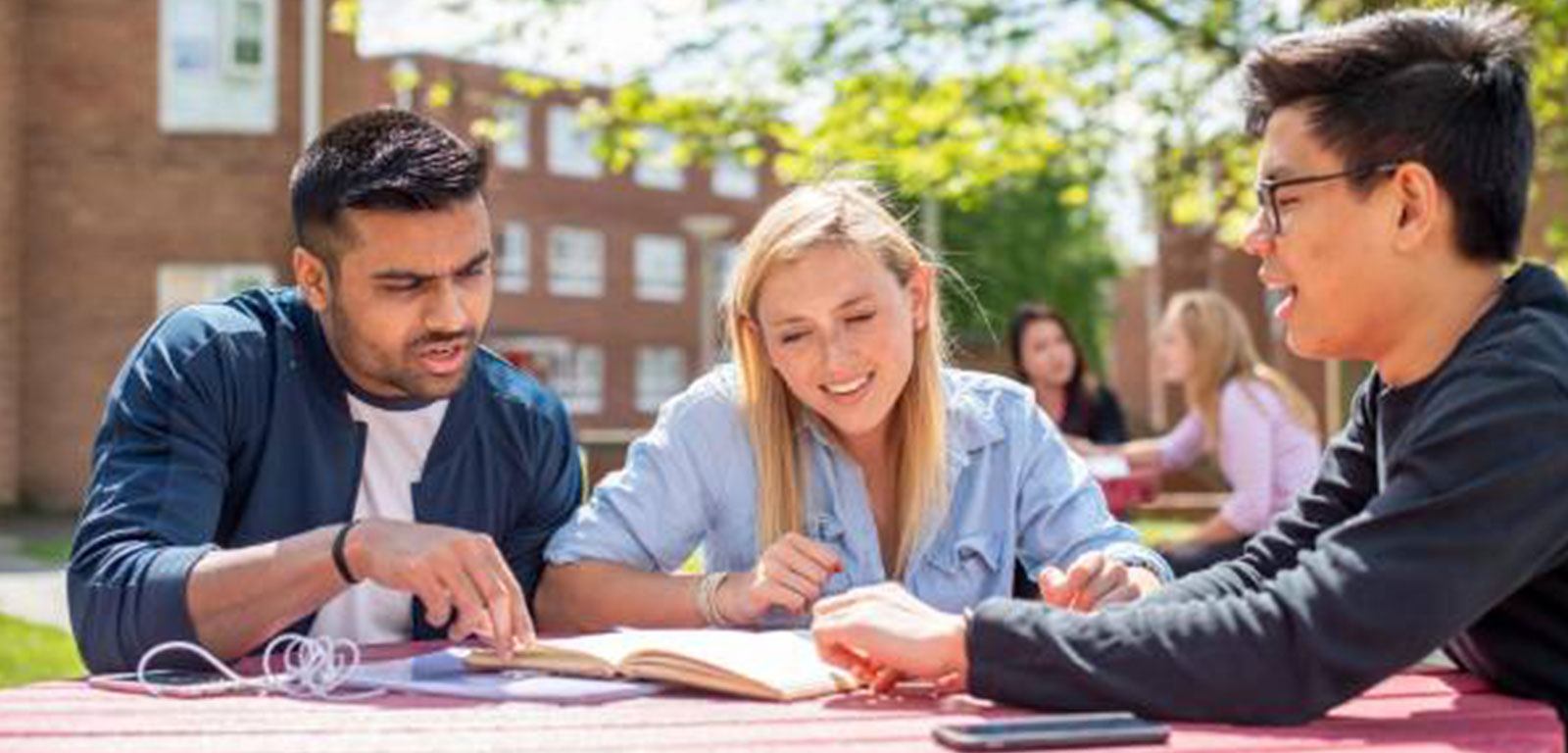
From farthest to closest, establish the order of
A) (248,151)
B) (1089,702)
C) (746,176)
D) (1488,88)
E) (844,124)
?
1. (746,176)
2. (248,151)
3. (844,124)
4. (1488,88)
5. (1089,702)

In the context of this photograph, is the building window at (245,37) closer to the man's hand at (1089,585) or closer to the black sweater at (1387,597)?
the man's hand at (1089,585)

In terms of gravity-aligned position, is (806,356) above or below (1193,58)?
below

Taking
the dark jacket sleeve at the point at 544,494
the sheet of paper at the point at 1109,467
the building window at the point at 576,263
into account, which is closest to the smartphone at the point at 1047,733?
the dark jacket sleeve at the point at 544,494

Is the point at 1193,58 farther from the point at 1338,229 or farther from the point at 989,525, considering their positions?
the point at 1338,229

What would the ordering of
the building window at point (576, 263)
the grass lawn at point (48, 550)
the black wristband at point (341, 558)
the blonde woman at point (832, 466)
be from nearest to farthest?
the black wristband at point (341, 558), the blonde woman at point (832, 466), the grass lawn at point (48, 550), the building window at point (576, 263)

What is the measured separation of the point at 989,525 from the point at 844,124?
366 inches

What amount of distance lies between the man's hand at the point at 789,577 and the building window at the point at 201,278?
18496mm

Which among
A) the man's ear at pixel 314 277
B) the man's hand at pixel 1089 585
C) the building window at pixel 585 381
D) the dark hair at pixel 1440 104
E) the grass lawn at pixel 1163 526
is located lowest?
the building window at pixel 585 381

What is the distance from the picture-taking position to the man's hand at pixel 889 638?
80.6 inches

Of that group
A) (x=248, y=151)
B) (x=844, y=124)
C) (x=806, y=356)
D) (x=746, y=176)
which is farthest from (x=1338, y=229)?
(x=746, y=176)

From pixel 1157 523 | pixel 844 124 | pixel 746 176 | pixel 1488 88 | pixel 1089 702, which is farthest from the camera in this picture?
pixel 746 176

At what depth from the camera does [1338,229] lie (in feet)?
6.80

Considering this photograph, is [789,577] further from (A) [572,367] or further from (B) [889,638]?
(A) [572,367]

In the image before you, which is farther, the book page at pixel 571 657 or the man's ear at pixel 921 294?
the man's ear at pixel 921 294
